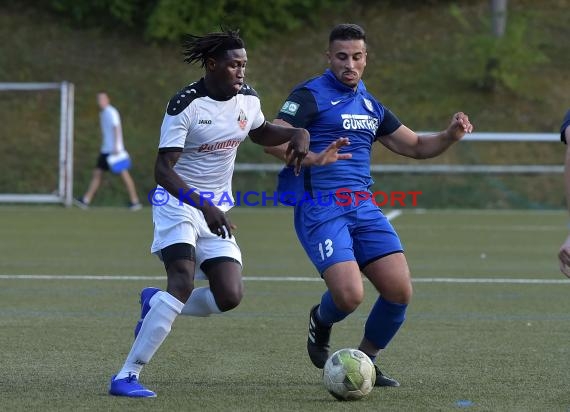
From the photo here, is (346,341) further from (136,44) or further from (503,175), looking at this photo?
(136,44)

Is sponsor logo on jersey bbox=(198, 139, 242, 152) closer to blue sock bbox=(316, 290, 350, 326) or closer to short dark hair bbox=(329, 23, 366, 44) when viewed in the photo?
short dark hair bbox=(329, 23, 366, 44)

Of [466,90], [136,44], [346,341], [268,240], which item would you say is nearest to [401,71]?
[466,90]

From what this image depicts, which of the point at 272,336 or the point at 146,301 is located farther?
the point at 272,336

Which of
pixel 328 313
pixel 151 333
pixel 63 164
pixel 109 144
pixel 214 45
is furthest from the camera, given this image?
pixel 63 164

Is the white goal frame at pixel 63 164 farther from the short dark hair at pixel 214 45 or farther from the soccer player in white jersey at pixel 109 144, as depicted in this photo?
the short dark hair at pixel 214 45

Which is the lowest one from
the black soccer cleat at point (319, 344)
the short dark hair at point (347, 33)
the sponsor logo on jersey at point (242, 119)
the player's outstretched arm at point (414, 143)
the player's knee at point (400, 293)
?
the black soccer cleat at point (319, 344)

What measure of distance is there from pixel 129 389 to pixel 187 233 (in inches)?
36.0

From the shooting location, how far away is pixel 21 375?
21.2ft

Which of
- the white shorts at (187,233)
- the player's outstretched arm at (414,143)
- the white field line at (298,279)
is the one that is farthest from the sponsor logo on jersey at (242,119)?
the white field line at (298,279)

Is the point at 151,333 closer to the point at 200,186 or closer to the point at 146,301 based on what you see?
the point at 146,301

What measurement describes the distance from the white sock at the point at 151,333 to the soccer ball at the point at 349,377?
0.86 m

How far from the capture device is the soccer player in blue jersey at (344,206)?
6.45 m

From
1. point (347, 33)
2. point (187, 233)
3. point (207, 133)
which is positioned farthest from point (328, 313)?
point (347, 33)

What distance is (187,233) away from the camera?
249 inches
